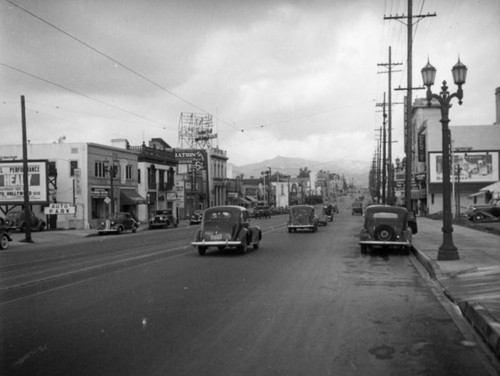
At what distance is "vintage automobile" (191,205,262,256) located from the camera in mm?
18859

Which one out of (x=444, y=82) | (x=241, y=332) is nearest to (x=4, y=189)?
(x=444, y=82)

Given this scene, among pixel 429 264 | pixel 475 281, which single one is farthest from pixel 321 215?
pixel 475 281

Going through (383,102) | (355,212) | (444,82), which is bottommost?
(355,212)

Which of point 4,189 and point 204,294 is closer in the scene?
point 204,294

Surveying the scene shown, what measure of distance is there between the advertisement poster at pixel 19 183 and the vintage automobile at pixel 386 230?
86.0 ft

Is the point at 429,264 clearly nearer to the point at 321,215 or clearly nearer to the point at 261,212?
the point at 321,215

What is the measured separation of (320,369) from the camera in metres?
5.70

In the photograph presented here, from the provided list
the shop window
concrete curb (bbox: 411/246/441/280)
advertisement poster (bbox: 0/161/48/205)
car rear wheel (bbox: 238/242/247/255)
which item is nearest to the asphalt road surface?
concrete curb (bbox: 411/246/441/280)

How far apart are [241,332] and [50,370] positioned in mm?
2546

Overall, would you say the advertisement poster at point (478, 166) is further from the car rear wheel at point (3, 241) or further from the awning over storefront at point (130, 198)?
the car rear wheel at point (3, 241)

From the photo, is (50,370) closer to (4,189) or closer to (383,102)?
(4,189)

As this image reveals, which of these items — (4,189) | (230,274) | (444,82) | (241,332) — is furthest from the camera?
(4,189)

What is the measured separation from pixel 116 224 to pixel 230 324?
105 ft

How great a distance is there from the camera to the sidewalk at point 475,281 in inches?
293
